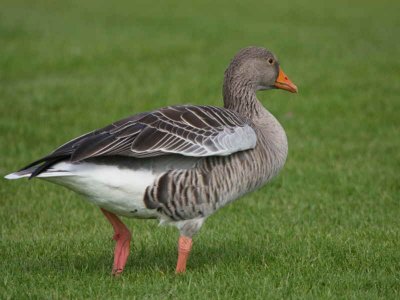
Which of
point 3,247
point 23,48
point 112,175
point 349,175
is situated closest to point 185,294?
point 112,175

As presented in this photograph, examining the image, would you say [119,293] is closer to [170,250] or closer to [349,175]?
[170,250]

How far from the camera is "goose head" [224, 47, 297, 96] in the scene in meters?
6.89

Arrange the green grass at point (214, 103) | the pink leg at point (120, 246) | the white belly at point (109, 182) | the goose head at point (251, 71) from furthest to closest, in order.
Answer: the goose head at point (251, 71), the pink leg at point (120, 246), the green grass at point (214, 103), the white belly at point (109, 182)

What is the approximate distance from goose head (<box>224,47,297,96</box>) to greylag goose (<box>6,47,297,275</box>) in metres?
0.51

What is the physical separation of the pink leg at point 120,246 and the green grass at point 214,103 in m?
0.11

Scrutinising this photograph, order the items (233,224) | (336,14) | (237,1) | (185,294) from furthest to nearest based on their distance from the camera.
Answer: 1. (237,1)
2. (336,14)
3. (233,224)
4. (185,294)

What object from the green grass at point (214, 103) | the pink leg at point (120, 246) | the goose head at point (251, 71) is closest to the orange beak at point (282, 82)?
the goose head at point (251, 71)

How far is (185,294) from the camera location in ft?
18.2

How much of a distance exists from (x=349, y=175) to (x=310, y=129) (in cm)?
273

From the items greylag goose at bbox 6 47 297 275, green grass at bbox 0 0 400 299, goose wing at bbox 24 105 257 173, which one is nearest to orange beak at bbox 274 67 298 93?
greylag goose at bbox 6 47 297 275

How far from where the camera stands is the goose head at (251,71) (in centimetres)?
689

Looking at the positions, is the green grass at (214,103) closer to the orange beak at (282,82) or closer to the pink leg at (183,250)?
the pink leg at (183,250)

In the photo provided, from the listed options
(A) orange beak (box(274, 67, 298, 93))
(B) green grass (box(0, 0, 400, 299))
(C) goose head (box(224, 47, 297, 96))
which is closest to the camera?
(B) green grass (box(0, 0, 400, 299))

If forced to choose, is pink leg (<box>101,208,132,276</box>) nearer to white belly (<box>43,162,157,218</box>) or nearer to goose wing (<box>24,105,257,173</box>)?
white belly (<box>43,162,157,218</box>)
